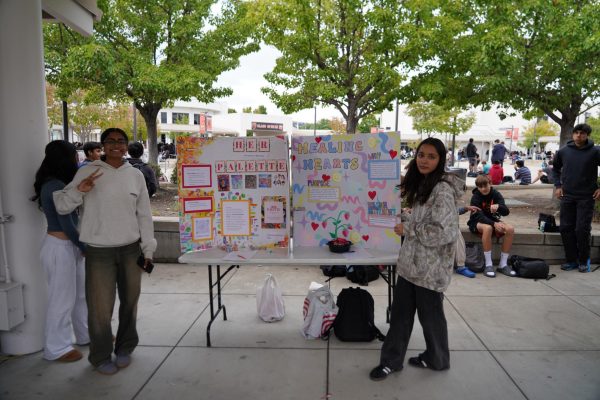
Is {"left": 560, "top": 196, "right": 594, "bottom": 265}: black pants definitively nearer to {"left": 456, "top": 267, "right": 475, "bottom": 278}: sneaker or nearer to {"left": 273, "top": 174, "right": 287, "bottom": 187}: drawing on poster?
{"left": 456, "top": 267, "right": 475, "bottom": 278}: sneaker

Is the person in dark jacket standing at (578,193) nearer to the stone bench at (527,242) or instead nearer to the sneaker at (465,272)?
the stone bench at (527,242)

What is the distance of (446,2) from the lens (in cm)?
935

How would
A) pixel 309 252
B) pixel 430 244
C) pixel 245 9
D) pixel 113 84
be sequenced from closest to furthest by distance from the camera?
pixel 430 244 < pixel 309 252 < pixel 113 84 < pixel 245 9

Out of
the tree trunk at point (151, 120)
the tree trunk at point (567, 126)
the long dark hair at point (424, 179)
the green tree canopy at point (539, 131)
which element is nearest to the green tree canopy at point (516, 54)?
the tree trunk at point (567, 126)

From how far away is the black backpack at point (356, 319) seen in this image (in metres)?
3.79

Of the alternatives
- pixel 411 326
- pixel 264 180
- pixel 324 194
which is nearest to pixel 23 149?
pixel 264 180

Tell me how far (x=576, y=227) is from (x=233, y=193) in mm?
4775

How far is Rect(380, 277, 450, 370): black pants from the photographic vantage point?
3115 millimetres

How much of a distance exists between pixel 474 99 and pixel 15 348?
9739mm

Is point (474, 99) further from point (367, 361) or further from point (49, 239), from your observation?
point (49, 239)

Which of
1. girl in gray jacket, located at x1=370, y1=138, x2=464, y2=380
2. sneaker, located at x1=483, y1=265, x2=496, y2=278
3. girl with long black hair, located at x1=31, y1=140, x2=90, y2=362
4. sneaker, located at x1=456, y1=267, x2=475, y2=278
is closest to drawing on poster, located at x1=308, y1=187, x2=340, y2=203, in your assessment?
girl in gray jacket, located at x1=370, y1=138, x2=464, y2=380

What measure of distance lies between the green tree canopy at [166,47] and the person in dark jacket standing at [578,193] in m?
7.46

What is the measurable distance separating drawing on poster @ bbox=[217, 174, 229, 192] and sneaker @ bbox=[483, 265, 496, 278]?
3822mm

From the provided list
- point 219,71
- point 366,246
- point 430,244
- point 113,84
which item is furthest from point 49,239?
point 219,71
